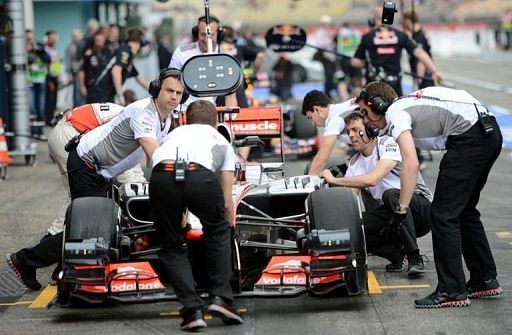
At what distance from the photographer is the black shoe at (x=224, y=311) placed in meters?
7.29

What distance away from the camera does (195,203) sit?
7.20m

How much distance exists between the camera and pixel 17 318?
7953 mm

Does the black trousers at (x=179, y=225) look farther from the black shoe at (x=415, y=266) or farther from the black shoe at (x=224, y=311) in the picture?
the black shoe at (x=415, y=266)

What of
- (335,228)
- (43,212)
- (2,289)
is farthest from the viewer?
(43,212)

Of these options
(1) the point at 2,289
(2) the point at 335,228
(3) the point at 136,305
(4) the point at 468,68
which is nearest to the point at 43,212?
(1) the point at 2,289

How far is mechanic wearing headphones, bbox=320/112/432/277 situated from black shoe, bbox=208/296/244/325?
156 cm

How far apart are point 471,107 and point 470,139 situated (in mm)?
202

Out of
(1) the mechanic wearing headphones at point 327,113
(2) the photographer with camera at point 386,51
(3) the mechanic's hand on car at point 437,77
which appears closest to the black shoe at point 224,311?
(1) the mechanic wearing headphones at point 327,113

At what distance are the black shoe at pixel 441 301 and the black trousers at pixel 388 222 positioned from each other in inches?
39.2

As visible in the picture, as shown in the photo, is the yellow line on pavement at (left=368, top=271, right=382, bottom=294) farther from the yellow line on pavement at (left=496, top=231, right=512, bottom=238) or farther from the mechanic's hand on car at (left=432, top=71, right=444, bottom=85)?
the mechanic's hand on car at (left=432, top=71, right=444, bottom=85)

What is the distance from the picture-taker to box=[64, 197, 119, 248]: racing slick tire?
788 cm

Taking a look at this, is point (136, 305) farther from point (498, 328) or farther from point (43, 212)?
point (43, 212)

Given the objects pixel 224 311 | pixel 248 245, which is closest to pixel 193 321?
pixel 224 311

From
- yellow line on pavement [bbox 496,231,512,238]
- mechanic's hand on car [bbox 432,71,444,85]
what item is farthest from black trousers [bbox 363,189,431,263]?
mechanic's hand on car [bbox 432,71,444,85]
